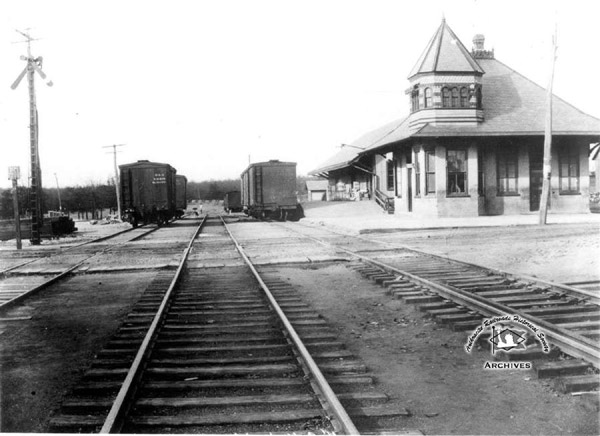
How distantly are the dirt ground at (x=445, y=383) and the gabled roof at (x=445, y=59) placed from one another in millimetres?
22079

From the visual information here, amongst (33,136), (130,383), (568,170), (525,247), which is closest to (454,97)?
(568,170)

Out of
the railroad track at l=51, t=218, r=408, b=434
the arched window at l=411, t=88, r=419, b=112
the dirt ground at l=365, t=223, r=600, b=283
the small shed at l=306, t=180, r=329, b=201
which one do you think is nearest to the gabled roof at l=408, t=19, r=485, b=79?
the arched window at l=411, t=88, r=419, b=112

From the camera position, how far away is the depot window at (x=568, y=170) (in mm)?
28339

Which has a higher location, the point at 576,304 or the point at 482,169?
the point at 482,169

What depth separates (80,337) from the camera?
675cm

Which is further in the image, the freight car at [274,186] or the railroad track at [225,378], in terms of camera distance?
the freight car at [274,186]

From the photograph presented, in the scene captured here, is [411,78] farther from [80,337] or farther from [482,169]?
[80,337]

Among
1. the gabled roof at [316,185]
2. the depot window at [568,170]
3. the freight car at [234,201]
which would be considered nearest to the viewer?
the depot window at [568,170]

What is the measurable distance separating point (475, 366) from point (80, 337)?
442 cm

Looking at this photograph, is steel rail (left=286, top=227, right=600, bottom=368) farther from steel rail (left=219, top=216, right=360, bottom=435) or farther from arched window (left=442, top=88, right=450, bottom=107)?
arched window (left=442, top=88, right=450, bottom=107)

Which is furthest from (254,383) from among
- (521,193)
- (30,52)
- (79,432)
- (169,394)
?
(521,193)

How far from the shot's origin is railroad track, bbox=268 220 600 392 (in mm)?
4922

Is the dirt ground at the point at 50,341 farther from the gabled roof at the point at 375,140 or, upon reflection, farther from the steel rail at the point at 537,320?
the gabled roof at the point at 375,140
